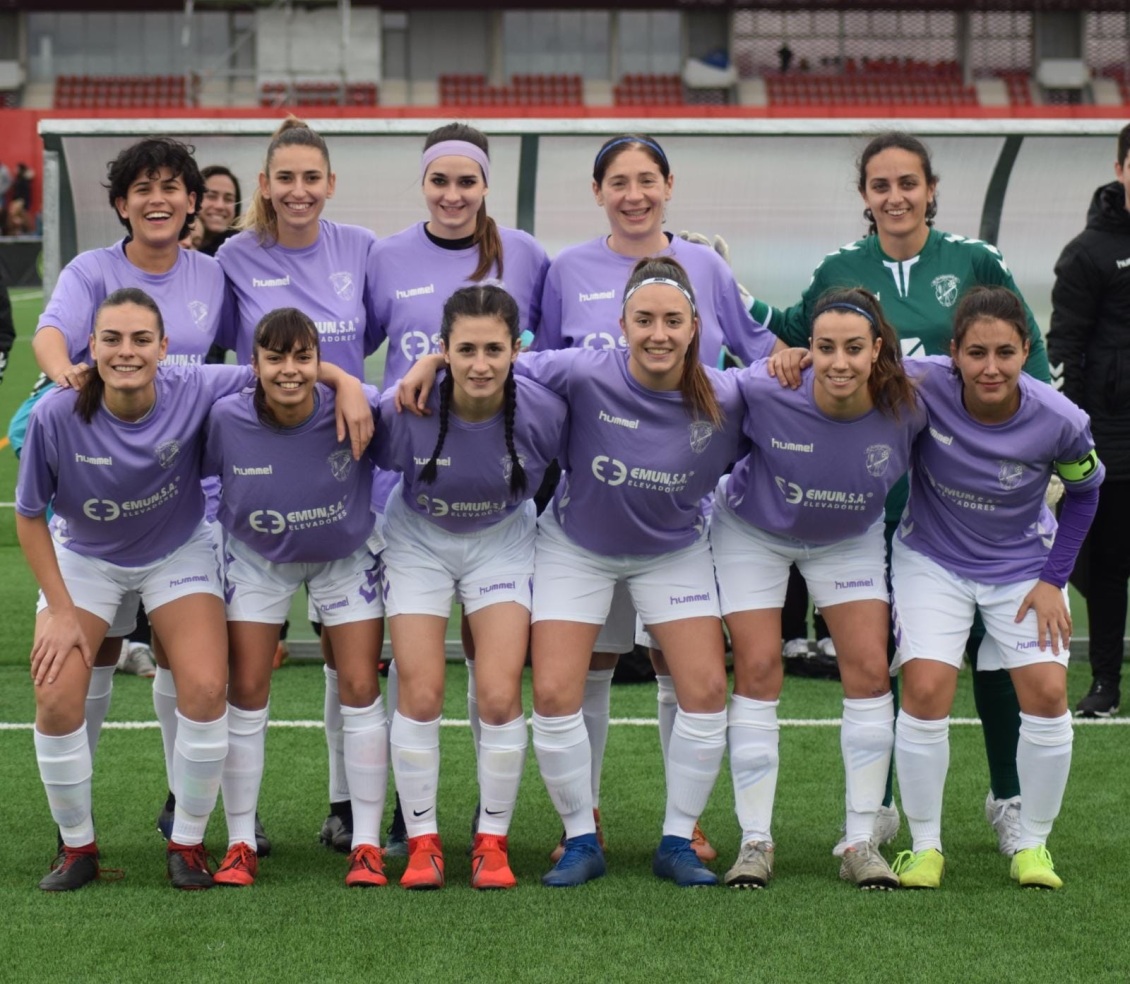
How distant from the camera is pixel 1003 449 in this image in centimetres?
409

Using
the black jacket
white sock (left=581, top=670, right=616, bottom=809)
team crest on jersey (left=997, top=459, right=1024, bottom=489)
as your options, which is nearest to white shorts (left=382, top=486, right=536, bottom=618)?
white sock (left=581, top=670, right=616, bottom=809)

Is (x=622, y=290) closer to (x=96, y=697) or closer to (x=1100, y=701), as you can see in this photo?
(x=96, y=697)

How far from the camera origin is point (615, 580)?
4.29 metres

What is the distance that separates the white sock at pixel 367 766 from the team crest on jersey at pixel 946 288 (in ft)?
6.09

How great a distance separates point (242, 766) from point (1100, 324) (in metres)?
3.33

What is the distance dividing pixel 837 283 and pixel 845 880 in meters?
1.60

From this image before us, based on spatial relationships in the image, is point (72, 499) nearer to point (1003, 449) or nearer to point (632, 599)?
point (632, 599)

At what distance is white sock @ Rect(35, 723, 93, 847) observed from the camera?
→ 4.11m

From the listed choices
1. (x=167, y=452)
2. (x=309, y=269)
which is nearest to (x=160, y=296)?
(x=309, y=269)

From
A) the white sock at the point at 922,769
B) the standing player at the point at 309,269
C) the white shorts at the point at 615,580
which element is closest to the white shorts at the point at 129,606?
the standing player at the point at 309,269

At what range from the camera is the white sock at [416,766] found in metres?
4.15

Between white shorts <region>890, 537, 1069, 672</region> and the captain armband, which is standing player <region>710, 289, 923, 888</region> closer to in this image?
white shorts <region>890, 537, 1069, 672</region>

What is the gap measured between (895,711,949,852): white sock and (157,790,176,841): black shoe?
78.8 inches

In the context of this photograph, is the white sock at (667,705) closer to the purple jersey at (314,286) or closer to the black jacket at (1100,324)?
the purple jersey at (314,286)
